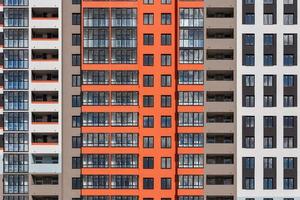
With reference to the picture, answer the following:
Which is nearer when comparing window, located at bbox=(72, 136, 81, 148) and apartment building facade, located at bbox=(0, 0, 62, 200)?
apartment building facade, located at bbox=(0, 0, 62, 200)

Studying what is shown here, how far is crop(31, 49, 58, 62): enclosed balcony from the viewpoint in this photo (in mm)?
65812

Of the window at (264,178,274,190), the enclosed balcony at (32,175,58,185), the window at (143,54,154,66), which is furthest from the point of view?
the enclosed balcony at (32,175,58,185)

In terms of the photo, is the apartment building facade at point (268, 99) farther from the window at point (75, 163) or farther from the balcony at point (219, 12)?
the window at point (75, 163)

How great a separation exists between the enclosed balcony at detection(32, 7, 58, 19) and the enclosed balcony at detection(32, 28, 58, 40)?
71.8 inches

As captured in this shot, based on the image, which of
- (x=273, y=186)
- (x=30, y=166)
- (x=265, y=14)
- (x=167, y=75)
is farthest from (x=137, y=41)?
(x=273, y=186)

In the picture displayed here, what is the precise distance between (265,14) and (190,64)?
1135 cm

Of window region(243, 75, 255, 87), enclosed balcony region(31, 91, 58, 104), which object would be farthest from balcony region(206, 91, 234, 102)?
enclosed balcony region(31, 91, 58, 104)

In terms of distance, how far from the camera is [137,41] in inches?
2569

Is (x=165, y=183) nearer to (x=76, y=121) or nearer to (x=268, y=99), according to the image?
(x=76, y=121)

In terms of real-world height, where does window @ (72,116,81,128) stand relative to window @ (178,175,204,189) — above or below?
above

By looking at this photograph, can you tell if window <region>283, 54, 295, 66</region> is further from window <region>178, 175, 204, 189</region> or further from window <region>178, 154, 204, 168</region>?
window <region>178, 175, 204, 189</region>

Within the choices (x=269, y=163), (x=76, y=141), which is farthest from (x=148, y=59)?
(x=269, y=163)

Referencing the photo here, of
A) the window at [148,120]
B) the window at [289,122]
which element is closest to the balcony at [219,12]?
the window at [289,122]

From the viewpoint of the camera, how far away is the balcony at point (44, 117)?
66062 mm
